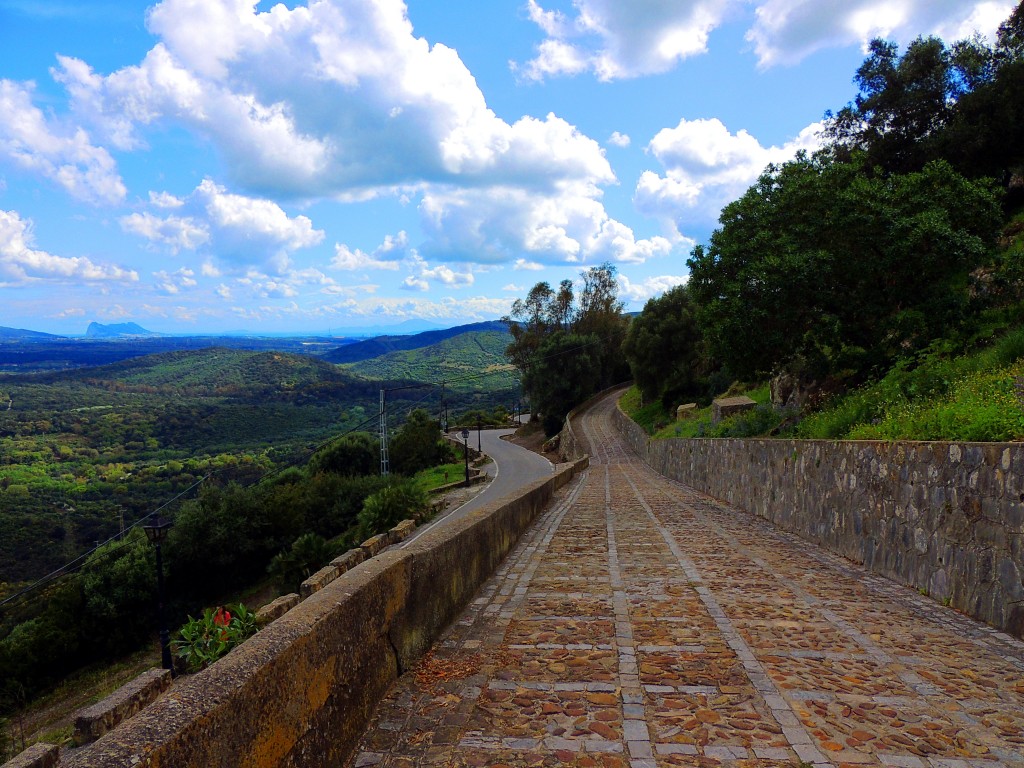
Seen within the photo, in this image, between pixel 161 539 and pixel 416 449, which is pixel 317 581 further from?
pixel 416 449

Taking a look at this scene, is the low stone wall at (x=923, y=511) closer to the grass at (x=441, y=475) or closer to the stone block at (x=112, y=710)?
the stone block at (x=112, y=710)

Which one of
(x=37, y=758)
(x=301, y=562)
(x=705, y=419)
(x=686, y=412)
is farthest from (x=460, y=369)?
(x=37, y=758)

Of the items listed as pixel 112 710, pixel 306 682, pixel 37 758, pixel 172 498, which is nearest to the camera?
pixel 306 682

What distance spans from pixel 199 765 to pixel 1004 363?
33.1 ft

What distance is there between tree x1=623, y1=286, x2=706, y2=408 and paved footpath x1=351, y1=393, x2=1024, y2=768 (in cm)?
3608

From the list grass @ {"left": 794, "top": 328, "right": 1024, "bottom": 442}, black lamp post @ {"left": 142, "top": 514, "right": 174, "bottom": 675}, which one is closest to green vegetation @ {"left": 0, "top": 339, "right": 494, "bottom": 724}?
black lamp post @ {"left": 142, "top": 514, "right": 174, "bottom": 675}

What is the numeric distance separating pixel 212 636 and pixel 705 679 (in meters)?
7.87

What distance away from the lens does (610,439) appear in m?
44.2

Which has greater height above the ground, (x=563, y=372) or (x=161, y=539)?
(x=563, y=372)

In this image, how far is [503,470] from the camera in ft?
149

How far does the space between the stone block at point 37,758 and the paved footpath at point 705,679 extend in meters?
3.73

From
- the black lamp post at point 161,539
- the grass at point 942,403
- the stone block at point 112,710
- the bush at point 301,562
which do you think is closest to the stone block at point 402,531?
the black lamp post at point 161,539

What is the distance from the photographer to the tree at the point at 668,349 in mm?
42406

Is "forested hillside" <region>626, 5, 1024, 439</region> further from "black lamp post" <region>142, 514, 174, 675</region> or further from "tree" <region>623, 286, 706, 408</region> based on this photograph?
"tree" <region>623, 286, 706, 408</region>
